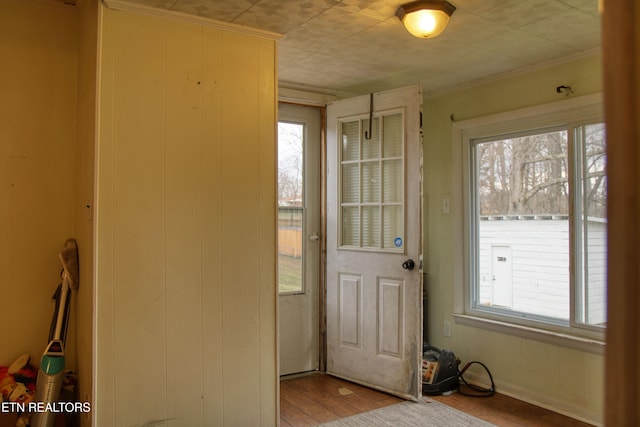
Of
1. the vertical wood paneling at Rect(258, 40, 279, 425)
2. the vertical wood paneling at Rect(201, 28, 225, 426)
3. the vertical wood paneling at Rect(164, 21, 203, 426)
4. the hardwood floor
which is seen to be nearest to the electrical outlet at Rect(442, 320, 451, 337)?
the hardwood floor

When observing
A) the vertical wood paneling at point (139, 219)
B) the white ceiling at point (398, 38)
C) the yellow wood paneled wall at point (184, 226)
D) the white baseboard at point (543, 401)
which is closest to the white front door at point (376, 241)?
the white ceiling at point (398, 38)

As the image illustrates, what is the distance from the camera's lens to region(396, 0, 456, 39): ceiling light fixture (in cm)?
233

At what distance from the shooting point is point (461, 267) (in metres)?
3.86

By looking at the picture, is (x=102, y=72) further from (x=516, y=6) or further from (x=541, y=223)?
(x=541, y=223)

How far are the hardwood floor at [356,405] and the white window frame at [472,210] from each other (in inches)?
18.5

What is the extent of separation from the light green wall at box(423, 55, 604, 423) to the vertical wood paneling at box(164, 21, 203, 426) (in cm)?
219

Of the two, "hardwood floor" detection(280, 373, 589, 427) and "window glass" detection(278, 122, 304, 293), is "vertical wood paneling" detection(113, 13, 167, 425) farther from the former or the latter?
"window glass" detection(278, 122, 304, 293)

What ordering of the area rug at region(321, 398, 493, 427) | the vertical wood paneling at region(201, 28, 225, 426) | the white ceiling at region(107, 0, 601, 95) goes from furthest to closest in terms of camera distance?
the area rug at region(321, 398, 493, 427), the vertical wood paneling at region(201, 28, 225, 426), the white ceiling at region(107, 0, 601, 95)

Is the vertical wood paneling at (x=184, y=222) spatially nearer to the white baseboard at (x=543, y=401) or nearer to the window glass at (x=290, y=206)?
the window glass at (x=290, y=206)

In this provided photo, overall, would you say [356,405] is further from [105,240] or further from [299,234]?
[105,240]

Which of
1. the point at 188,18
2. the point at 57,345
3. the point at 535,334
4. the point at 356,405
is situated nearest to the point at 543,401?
the point at 535,334

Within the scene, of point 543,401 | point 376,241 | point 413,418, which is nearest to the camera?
point 413,418

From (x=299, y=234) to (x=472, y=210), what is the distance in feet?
4.54

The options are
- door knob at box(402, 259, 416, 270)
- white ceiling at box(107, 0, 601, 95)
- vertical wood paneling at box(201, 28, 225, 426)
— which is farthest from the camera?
door knob at box(402, 259, 416, 270)
